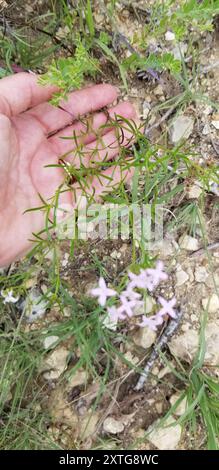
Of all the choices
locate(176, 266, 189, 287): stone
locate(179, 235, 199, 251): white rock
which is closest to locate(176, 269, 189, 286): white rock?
locate(176, 266, 189, 287): stone

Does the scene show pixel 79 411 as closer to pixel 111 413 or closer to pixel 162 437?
pixel 111 413

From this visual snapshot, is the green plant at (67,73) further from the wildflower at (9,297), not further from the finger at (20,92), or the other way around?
the wildflower at (9,297)

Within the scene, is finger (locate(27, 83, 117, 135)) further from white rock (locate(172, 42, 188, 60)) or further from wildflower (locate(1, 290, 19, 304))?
wildflower (locate(1, 290, 19, 304))

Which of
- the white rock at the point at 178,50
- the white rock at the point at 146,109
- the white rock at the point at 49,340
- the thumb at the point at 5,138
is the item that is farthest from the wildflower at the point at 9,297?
the white rock at the point at 178,50

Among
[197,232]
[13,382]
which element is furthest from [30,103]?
[13,382]

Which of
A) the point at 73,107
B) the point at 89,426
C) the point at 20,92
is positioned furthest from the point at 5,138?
the point at 89,426

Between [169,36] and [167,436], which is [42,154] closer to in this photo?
[169,36]
